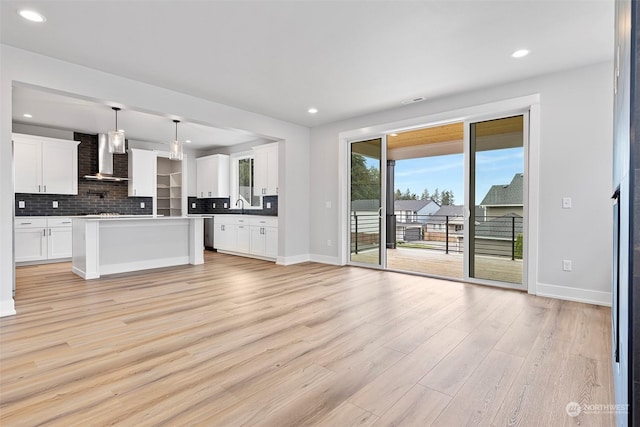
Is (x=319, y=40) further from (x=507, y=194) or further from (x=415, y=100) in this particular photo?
(x=507, y=194)

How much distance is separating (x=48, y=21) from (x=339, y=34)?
2488 mm

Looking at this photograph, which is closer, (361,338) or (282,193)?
(361,338)

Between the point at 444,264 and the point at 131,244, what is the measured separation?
547 centimetres

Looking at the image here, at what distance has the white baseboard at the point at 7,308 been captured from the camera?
3.04m

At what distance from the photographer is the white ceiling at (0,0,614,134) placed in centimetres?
255

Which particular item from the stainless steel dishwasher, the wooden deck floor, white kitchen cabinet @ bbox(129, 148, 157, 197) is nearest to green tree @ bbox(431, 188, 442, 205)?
the wooden deck floor

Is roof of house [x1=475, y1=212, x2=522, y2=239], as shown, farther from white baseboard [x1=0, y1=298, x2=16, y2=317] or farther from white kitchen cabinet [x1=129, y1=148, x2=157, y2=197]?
white kitchen cabinet [x1=129, y1=148, x2=157, y2=197]

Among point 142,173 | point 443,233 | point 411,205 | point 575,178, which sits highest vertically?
point 142,173

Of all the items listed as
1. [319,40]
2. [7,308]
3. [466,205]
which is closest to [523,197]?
[466,205]

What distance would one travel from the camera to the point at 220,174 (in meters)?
7.93

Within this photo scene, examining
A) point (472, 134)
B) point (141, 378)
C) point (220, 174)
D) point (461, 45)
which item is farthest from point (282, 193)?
point (141, 378)

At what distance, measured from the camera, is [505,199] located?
4152mm

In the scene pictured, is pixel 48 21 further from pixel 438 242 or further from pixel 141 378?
pixel 438 242

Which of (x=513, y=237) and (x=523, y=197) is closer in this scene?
(x=523, y=197)
